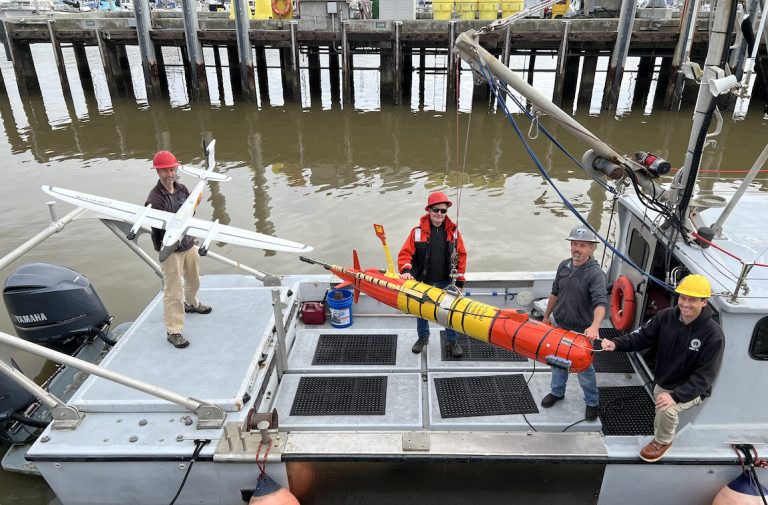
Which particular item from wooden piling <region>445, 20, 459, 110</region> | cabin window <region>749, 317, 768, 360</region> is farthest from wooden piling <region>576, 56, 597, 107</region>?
cabin window <region>749, 317, 768, 360</region>

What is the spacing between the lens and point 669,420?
412 centimetres

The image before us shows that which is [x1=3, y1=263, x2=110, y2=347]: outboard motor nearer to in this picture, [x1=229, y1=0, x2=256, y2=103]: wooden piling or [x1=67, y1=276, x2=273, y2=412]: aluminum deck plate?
[x1=67, y1=276, x2=273, y2=412]: aluminum deck plate

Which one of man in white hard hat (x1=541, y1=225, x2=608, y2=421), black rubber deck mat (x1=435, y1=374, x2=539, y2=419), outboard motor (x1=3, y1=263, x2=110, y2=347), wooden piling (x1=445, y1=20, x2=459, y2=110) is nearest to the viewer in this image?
man in white hard hat (x1=541, y1=225, x2=608, y2=421)

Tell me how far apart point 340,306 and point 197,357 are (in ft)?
5.89

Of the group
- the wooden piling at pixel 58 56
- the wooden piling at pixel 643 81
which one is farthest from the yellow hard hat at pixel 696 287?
the wooden piling at pixel 58 56

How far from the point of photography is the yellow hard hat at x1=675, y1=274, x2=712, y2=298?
3.73m

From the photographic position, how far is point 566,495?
4.61m

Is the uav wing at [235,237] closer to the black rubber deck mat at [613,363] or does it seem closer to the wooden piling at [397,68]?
the black rubber deck mat at [613,363]

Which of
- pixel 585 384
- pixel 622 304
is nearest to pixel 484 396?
pixel 585 384

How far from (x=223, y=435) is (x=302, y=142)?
14991 mm

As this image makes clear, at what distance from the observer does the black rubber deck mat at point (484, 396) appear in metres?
Answer: 5.17

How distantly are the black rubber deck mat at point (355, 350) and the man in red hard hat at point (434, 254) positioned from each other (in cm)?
55

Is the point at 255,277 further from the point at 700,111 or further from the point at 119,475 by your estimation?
the point at 700,111

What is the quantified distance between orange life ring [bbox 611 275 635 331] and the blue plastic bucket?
3098 mm
